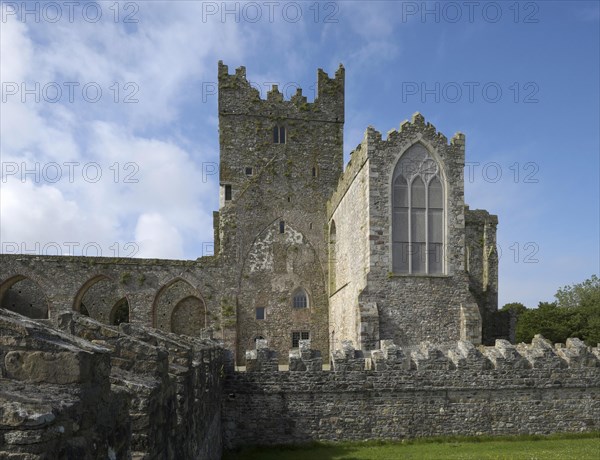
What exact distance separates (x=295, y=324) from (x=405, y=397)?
45.7ft

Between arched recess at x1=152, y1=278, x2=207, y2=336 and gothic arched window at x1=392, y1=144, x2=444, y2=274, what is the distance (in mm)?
11412

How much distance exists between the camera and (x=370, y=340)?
1825 centimetres

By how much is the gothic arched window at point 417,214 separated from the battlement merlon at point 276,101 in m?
→ 10.6

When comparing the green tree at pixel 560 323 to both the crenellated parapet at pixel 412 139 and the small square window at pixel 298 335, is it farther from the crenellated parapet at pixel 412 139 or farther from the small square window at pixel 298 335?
the crenellated parapet at pixel 412 139

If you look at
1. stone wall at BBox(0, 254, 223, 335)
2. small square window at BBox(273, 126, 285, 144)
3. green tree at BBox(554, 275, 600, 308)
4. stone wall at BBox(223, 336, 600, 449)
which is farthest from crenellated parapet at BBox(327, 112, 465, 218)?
green tree at BBox(554, 275, 600, 308)

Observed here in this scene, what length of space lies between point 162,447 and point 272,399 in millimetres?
8277

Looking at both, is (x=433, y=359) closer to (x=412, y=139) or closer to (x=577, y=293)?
(x=412, y=139)

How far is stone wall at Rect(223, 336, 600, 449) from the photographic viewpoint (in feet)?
43.5

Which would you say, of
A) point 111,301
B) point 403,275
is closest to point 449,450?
point 403,275

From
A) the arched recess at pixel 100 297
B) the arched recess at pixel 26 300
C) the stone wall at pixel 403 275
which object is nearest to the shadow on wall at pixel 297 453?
the stone wall at pixel 403 275

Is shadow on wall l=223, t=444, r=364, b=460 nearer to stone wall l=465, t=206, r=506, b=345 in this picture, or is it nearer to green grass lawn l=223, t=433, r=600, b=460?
green grass lawn l=223, t=433, r=600, b=460

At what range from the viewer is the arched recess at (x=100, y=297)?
87.1 ft

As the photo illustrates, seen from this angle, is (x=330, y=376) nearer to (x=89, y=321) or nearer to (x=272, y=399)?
(x=272, y=399)

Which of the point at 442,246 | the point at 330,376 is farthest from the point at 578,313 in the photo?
the point at 330,376
